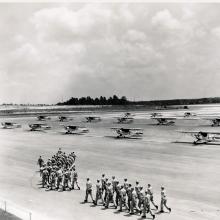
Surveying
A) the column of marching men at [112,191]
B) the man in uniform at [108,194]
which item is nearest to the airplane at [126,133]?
the column of marching men at [112,191]

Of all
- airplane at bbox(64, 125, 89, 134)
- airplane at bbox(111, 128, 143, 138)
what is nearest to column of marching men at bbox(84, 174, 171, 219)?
airplane at bbox(111, 128, 143, 138)

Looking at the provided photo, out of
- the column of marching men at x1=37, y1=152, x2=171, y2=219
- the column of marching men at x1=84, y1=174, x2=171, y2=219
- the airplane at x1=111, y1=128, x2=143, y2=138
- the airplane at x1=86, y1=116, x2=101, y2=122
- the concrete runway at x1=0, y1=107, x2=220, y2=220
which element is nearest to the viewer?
the column of marching men at x1=84, y1=174, x2=171, y2=219

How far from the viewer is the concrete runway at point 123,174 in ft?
65.0

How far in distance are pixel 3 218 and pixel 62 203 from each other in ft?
16.4

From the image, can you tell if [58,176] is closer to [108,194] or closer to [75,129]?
[108,194]

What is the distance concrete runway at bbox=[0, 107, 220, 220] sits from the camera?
19797mm

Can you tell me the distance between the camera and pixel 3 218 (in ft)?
55.4

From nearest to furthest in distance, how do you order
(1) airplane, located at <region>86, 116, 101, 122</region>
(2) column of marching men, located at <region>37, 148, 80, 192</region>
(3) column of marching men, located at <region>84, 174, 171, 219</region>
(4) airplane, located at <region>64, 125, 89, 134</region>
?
(3) column of marching men, located at <region>84, 174, 171, 219</region> < (2) column of marching men, located at <region>37, 148, 80, 192</region> < (4) airplane, located at <region>64, 125, 89, 134</region> < (1) airplane, located at <region>86, 116, 101, 122</region>

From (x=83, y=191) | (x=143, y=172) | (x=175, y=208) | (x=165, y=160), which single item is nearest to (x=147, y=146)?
(x=165, y=160)

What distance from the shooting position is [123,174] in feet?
94.2

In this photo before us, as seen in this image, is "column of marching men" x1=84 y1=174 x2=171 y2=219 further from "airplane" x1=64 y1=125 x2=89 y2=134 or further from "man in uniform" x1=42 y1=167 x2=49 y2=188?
"airplane" x1=64 y1=125 x2=89 y2=134

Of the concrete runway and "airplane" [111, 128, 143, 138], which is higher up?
"airplane" [111, 128, 143, 138]

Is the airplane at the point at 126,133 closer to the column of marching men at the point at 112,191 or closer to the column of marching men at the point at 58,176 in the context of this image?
the column of marching men at the point at 112,191

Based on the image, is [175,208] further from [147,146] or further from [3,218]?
Answer: [147,146]
